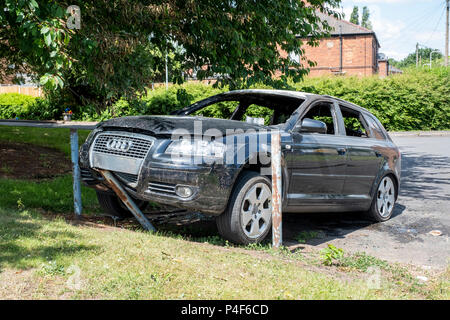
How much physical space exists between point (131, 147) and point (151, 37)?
15.7ft

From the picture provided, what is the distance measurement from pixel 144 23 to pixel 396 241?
5.34m

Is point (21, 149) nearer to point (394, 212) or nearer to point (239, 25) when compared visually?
point (239, 25)

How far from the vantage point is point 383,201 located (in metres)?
7.46

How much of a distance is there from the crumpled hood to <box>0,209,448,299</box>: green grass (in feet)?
3.64

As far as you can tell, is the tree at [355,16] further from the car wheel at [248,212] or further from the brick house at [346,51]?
the car wheel at [248,212]

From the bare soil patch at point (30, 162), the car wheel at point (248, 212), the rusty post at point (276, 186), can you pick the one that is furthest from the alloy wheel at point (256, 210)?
the bare soil patch at point (30, 162)

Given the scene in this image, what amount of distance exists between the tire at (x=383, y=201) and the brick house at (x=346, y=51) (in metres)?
42.6

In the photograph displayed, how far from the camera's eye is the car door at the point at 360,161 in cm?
659

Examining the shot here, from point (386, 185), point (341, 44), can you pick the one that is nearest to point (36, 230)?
point (386, 185)

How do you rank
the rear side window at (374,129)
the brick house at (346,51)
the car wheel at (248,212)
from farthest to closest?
the brick house at (346,51) < the rear side window at (374,129) < the car wheel at (248,212)

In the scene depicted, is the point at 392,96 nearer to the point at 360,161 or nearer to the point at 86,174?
the point at 360,161

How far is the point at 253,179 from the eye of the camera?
5.14m

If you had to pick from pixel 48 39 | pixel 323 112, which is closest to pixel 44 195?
pixel 48 39

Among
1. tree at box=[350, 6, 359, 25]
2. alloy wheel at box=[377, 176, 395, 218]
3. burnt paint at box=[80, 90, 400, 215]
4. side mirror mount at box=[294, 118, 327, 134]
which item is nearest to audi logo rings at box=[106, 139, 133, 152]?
burnt paint at box=[80, 90, 400, 215]
